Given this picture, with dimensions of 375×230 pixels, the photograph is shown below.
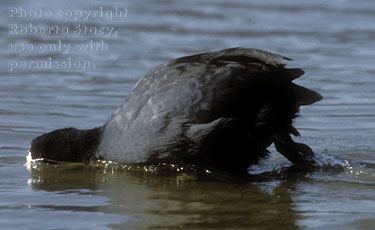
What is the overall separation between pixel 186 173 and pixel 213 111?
56 cm

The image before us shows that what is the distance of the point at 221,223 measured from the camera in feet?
14.3

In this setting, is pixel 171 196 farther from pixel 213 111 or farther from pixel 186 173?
pixel 213 111

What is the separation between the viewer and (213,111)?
210 inches

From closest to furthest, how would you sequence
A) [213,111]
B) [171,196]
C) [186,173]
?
[171,196]
[213,111]
[186,173]

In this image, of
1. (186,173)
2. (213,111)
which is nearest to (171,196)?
(186,173)

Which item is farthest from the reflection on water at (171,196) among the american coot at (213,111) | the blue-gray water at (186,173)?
the american coot at (213,111)

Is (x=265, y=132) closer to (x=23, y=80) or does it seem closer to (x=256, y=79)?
(x=256, y=79)

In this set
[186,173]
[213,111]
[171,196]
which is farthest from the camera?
[186,173]

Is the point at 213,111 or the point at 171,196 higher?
the point at 213,111

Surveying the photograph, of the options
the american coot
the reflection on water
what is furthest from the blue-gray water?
the american coot

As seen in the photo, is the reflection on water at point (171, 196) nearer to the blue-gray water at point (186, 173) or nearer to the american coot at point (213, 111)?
the blue-gray water at point (186, 173)

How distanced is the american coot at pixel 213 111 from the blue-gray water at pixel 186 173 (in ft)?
0.69

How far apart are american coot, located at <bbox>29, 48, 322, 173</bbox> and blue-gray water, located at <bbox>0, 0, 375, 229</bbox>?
209mm

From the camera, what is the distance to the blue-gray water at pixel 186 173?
457cm
